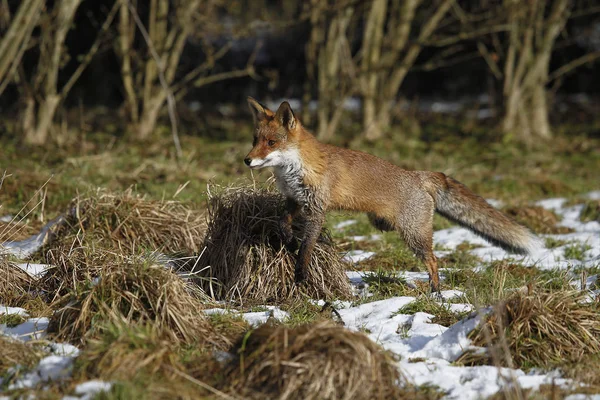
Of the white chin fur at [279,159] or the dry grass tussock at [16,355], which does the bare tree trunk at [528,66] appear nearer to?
the white chin fur at [279,159]

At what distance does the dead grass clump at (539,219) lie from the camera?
8555 mm

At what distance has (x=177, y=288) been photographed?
454 centimetres

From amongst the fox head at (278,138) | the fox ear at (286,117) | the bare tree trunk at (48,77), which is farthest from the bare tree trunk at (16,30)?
the fox ear at (286,117)

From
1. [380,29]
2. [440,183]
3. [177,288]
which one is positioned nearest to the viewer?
[177,288]

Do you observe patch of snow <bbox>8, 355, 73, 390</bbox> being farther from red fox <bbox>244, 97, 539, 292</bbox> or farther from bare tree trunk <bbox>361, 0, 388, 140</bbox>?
bare tree trunk <bbox>361, 0, 388, 140</bbox>

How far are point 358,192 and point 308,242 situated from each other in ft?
2.16

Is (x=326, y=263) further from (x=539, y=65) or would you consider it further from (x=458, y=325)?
(x=539, y=65)

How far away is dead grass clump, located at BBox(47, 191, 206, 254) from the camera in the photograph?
21.2 feet

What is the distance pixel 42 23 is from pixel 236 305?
806 cm

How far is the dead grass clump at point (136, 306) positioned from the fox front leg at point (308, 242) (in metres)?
1.06

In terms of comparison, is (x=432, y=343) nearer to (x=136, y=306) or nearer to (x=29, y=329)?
(x=136, y=306)

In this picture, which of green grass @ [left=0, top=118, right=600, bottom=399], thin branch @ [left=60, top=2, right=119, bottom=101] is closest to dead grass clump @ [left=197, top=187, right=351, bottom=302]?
green grass @ [left=0, top=118, right=600, bottom=399]

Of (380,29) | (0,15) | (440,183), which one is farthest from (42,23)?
(440,183)

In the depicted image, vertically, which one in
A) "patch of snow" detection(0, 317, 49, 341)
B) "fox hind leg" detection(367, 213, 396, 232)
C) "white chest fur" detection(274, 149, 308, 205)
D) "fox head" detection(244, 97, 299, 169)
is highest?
"fox head" detection(244, 97, 299, 169)
